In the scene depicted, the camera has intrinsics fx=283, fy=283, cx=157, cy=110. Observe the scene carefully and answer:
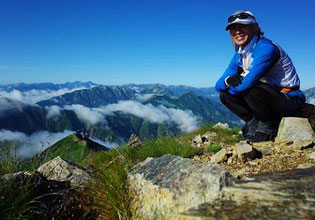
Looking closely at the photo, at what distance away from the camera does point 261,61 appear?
685 centimetres

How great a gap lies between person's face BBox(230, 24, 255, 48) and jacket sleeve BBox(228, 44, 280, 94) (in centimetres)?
40

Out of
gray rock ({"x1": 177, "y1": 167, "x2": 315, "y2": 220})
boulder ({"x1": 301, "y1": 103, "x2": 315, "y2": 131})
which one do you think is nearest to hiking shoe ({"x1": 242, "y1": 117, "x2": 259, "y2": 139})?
boulder ({"x1": 301, "y1": 103, "x2": 315, "y2": 131})

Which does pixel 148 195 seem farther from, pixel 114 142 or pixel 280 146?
pixel 280 146

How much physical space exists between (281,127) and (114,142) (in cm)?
442

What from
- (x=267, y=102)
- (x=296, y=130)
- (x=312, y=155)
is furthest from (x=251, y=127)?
(x=312, y=155)

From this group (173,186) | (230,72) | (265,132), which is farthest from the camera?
(230,72)

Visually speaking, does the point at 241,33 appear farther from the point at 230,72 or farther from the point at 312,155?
the point at 312,155

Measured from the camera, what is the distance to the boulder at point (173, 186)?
355cm

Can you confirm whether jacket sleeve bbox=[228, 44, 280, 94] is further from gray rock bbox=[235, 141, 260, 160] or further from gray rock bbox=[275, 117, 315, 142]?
gray rock bbox=[235, 141, 260, 160]

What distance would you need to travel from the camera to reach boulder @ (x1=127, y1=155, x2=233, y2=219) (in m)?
3.55

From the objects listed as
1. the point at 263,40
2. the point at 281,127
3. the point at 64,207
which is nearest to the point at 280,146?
the point at 281,127

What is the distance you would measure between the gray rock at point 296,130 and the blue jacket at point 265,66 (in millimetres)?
749

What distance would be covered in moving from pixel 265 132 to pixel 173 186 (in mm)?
4960

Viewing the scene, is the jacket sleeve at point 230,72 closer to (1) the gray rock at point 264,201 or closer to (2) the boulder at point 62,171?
(2) the boulder at point 62,171
